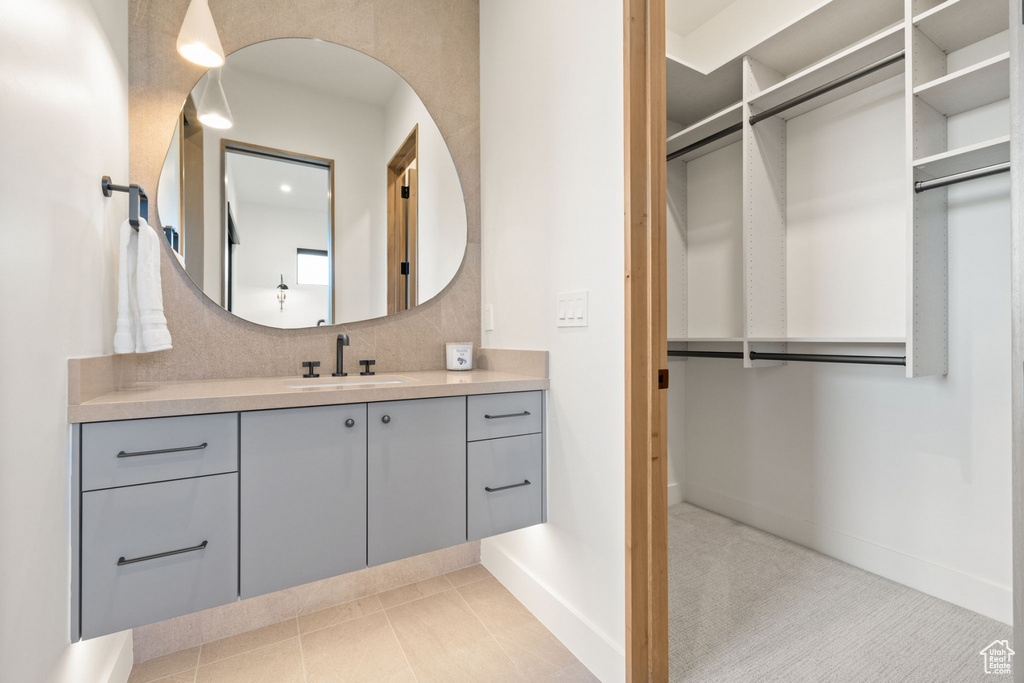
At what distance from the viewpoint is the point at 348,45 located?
6.45 feet

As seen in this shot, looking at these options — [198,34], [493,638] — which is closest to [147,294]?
[198,34]

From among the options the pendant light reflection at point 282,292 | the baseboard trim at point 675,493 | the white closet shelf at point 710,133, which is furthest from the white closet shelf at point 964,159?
the pendant light reflection at point 282,292

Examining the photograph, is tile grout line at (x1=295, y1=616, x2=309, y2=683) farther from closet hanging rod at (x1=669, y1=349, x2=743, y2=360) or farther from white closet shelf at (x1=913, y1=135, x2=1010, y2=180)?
white closet shelf at (x1=913, y1=135, x2=1010, y2=180)

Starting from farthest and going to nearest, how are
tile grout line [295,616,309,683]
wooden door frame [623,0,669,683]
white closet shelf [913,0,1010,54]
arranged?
white closet shelf [913,0,1010,54], tile grout line [295,616,309,683], wooden door frame [623,0,669,683]

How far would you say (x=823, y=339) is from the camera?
83.0 inches

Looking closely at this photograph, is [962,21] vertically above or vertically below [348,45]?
below

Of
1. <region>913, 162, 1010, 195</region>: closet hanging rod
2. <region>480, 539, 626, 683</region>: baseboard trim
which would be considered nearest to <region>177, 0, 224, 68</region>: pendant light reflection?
<region>480, 539, 626, 683</region>: baseboard trim

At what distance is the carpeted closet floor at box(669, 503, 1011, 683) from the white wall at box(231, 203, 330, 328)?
1.86 meters

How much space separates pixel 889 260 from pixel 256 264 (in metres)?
2.68

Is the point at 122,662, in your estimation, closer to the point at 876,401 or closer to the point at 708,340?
the point at 708,340

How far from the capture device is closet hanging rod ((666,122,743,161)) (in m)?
2.45

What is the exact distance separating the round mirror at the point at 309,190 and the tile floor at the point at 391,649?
1156 mm

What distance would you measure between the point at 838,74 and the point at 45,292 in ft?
9.40

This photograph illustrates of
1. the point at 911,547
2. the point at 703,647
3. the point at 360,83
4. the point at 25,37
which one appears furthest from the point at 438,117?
the point at 911,547
